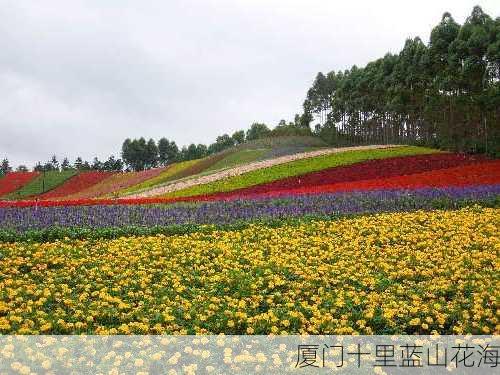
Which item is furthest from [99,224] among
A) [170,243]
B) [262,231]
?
[262,231]

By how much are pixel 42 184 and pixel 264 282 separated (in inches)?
2429

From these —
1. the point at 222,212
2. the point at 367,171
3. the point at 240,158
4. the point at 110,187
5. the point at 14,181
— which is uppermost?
the point at 240,158

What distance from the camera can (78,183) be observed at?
215ft

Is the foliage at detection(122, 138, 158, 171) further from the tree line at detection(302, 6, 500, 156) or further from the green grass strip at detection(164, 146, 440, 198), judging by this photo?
the green grass strip at detection(164, 146, 440, 198)

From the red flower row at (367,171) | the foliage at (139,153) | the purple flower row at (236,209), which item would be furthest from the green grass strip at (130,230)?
the foliage at (139,153)

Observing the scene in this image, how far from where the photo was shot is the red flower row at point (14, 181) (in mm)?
63925

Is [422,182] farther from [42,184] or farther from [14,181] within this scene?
[14,181]

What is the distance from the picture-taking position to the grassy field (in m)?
59.3

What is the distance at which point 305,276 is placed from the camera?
34.8ft

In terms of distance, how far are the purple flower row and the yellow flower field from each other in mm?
2497

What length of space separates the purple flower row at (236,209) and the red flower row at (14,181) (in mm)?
48033

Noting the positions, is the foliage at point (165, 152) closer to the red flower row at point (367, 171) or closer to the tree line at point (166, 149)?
the tree line at point (166, 149)

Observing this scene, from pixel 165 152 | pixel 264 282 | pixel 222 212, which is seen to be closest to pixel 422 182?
pixel 222 212

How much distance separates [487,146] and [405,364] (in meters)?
42.0
